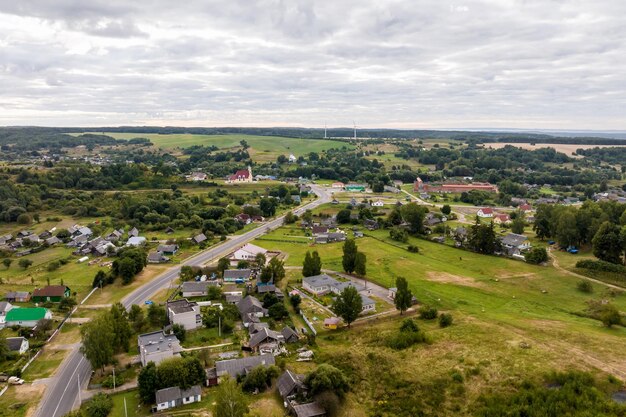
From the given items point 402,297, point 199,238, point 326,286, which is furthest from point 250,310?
point 199,238

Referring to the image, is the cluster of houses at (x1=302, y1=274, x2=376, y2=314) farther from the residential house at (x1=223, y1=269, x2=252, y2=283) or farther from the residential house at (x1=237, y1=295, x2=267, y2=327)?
the residential house at (x1=223, y1=269, x2=252, y2=283)

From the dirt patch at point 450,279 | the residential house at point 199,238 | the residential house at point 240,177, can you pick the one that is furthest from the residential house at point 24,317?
the residential house at point 240,177

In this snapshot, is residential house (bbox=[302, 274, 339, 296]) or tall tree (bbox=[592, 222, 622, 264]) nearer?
residential house (bbox=[302, 274, 339, 296])

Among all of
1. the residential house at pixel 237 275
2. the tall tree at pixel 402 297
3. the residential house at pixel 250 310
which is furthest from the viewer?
the residential house at pixel 237 275

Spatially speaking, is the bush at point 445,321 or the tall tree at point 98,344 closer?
the tall tree at point 98,344

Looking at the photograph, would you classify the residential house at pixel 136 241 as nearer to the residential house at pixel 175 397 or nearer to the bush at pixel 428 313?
the residential house at pixel 175 397

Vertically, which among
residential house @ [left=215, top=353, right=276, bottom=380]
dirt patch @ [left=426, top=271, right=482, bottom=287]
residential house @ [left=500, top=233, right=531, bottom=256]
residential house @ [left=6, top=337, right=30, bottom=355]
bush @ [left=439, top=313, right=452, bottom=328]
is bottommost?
residential house @ [left=6, top=337, right=30, bottom=355]

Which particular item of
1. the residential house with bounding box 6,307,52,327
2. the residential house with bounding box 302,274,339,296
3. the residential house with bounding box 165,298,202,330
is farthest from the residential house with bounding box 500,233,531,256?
the residential house with bounding box 6,307,52,327

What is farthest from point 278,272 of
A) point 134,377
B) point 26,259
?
point 26,259

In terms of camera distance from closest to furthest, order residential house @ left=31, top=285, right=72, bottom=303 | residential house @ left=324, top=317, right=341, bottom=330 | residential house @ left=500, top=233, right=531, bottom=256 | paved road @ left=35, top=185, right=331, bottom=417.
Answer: paved road @ left=35, top=185, right=331, bottom=417, residential house @ left=324, top=317, right=341, bottom=330, residential house @ left=31, top=285, right=72, bottom=303, residential house @ left=500, top=233, right=531, bottom=256
